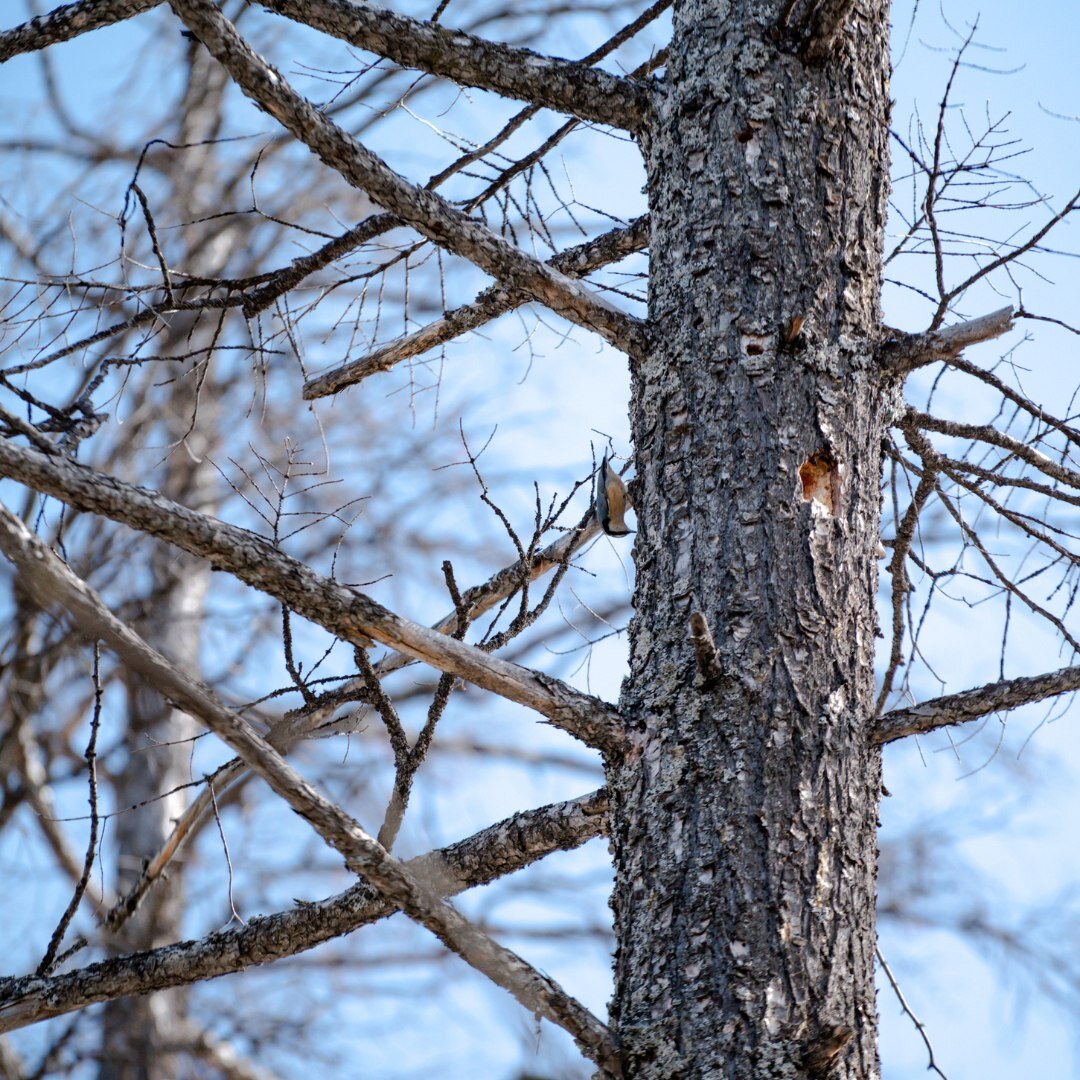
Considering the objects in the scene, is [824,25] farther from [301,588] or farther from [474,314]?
[301,588]

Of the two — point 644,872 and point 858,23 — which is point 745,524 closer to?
point 644,872

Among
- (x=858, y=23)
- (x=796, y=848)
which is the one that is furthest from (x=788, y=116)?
(x=796, y=848)

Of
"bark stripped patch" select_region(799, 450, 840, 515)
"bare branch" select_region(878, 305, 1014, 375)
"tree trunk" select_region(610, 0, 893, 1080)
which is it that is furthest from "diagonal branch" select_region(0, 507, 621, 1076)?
"bare branch" select_region(878, 305, 1014, 375)

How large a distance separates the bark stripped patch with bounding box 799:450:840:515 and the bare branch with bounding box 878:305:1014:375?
0.70 ft

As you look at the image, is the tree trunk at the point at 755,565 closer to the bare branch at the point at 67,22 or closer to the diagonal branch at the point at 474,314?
the diagonal branch at the point at 474,314

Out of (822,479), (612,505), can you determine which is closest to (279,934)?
(612,505)

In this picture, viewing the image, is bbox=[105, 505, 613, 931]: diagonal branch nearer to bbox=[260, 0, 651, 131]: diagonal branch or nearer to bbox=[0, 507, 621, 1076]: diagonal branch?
bbox=[0, 507, 621, 1076]: diagonal branch

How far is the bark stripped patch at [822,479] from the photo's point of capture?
71.4 inches

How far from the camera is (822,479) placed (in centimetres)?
183

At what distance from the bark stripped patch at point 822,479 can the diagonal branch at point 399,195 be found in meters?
0.35

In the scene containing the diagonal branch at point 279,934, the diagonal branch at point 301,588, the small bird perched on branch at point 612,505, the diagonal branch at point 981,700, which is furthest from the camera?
the small bird perched on branch at point 612,505

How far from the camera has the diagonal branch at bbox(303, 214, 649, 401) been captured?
94.1 inches

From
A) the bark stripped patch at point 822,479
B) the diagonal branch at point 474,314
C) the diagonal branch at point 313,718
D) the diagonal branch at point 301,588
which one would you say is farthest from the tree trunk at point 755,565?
the diagonal branch at point 313,718

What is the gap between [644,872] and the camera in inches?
64.1
